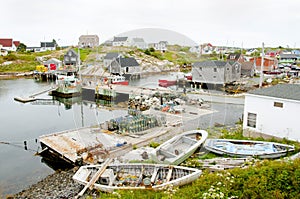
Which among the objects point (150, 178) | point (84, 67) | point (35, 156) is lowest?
point (35, 156)

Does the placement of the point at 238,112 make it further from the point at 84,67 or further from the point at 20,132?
the point at 84,67

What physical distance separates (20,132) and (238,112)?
12.8 meters

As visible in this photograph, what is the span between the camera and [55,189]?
25.1ft

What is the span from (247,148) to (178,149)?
2.28 m

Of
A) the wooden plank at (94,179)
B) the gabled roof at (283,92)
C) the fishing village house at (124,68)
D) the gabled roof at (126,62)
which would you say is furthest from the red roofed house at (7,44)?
the gabled roof at (283,92)

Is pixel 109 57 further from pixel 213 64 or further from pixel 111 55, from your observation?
pixel 213 64

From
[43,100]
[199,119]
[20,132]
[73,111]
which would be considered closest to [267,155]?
[199,119]

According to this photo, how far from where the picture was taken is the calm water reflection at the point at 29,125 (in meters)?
9.17

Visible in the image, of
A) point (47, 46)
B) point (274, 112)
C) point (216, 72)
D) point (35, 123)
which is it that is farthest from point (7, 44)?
point (274, 112)

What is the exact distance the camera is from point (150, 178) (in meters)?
6.75

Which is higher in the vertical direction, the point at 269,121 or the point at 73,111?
the point at 269,121

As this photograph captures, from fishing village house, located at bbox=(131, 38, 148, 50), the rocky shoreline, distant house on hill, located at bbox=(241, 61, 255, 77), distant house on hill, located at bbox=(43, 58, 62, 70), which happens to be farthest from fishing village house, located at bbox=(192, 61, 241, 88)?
distant house on hill, located at bbox=(43, 58, 62, 70)

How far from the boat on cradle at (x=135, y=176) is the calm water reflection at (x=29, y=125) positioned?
2938 mm

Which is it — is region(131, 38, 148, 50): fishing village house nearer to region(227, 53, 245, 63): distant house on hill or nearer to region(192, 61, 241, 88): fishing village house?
region(192, 61, 241, 88): fishing village house
